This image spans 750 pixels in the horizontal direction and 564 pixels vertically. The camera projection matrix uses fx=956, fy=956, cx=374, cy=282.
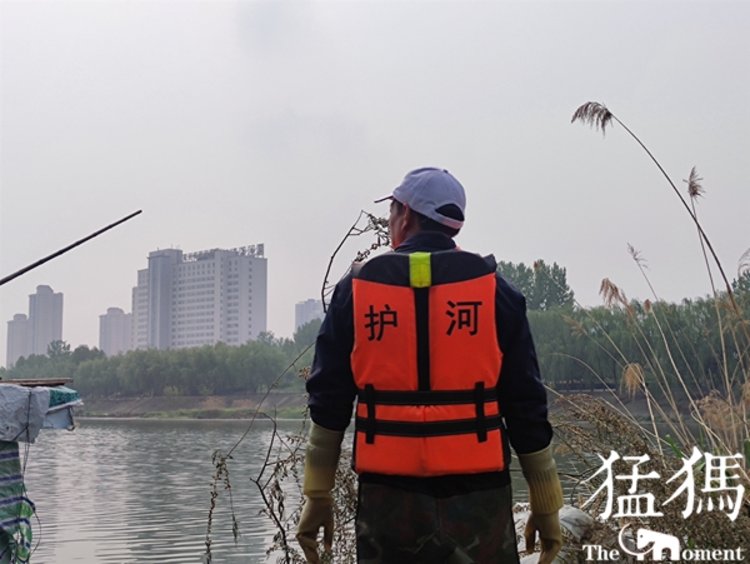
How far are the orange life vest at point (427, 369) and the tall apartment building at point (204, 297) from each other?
479 ft

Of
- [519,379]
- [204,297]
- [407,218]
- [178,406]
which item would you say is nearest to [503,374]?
[519,379]

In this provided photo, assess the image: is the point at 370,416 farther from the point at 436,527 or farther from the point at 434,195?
the point at 434,195

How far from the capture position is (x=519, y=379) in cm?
242

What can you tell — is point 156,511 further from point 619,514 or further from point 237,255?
point 237,255

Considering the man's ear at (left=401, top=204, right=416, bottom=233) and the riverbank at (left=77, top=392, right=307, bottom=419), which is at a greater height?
the man's ear at (left=401, top=204, right=416, bottom=233)

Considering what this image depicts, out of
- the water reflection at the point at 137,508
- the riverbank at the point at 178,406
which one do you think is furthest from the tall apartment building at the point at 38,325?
the water reflection at the point at 137,508

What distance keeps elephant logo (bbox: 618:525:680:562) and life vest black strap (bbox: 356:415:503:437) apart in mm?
1700

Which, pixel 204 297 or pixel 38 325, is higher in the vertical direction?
pixel 204 297

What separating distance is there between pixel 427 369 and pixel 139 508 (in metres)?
14.2

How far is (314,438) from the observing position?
2475mm

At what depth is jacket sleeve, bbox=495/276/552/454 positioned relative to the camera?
241 centimetres

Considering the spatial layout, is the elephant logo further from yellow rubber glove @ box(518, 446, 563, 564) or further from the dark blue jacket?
the dark blue jacket

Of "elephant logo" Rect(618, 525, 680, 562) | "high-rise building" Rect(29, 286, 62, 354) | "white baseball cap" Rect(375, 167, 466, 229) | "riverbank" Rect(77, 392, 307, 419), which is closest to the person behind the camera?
"white baseball cap" Rect(375, 167, 466, 229)

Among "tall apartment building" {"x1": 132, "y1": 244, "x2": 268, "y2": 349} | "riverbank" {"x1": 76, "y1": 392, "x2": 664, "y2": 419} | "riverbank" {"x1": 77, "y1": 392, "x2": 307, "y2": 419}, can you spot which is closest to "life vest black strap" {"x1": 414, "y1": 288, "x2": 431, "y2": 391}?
"riverbank" {"x1": 76, "y1": 392, "x2": 664, "y2": 419}
